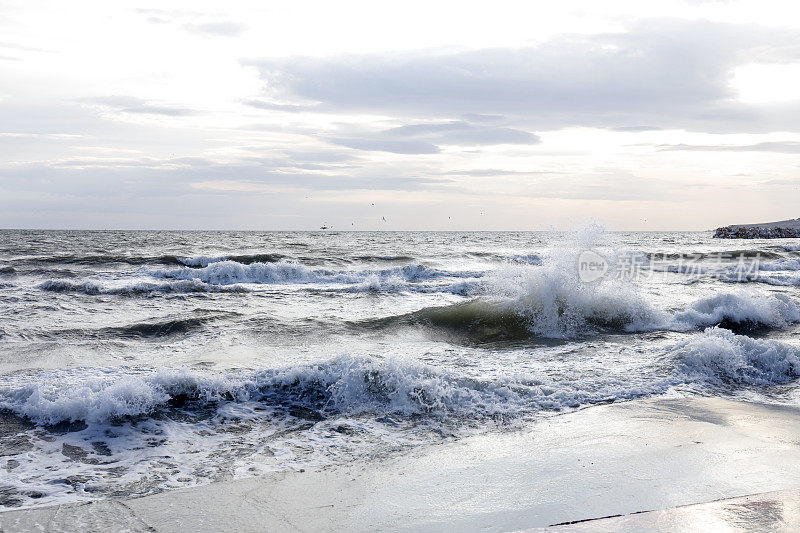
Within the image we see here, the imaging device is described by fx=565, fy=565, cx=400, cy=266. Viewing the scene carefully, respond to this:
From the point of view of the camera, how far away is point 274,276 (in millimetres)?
19953

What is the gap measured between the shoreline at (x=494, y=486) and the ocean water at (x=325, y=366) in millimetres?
320

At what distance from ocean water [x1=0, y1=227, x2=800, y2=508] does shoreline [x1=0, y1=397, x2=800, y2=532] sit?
1.05 ft

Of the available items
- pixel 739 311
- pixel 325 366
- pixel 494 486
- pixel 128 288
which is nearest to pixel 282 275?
pixel 128 288

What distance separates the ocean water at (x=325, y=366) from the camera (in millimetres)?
4297

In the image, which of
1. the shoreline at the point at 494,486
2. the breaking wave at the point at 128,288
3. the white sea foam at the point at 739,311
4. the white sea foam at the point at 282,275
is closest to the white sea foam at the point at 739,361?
the shoreline at the point at 494,486

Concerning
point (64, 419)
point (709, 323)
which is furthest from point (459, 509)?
point (709, 323)

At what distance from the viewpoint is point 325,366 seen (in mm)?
6184

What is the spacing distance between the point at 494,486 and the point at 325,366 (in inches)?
122

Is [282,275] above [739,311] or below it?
below

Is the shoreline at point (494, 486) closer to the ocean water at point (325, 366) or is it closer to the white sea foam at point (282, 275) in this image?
the ocean water at point (325, 366)

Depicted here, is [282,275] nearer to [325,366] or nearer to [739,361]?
[325,366]

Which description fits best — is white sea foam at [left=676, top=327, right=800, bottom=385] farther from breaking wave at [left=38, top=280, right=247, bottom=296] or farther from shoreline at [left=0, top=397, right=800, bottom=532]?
breaking wave at [left=38, top=280, right=247, bottom=296]

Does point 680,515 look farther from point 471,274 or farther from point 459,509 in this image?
point 471,274

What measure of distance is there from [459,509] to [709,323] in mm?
9114
